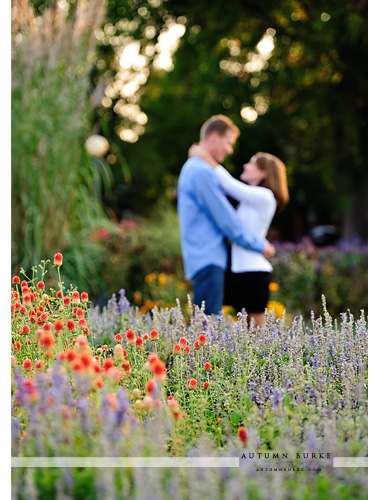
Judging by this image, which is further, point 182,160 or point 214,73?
point 182,160

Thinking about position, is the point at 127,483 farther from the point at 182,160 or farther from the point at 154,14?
the point at 182,160

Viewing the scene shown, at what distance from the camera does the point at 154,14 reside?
35.6ft

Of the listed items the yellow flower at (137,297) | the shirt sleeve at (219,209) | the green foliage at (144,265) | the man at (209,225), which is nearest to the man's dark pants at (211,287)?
the man at (209,225)

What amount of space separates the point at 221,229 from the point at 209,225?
0.11 meters

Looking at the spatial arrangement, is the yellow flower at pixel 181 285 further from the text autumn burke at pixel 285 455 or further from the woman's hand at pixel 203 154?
the text autumn burke at pixel 285 455

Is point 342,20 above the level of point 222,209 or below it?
above

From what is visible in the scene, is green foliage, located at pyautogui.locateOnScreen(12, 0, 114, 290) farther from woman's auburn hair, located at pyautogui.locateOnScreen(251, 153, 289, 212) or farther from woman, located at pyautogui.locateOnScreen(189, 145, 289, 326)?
woman's auburn hair, located at pyautogui.locateOnScreen(251, 153, 289, 212)

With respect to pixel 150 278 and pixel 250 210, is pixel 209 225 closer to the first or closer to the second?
pixel 250 210

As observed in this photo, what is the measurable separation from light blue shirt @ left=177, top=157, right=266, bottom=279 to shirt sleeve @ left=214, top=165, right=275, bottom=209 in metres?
0.05

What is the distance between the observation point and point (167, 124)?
16.4 m

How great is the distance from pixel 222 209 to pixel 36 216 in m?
1.72

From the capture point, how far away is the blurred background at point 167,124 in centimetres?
499

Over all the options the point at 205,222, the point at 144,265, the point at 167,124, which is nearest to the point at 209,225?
the point at 205,222

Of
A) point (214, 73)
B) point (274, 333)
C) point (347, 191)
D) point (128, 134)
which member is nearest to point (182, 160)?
point (128, 134)
